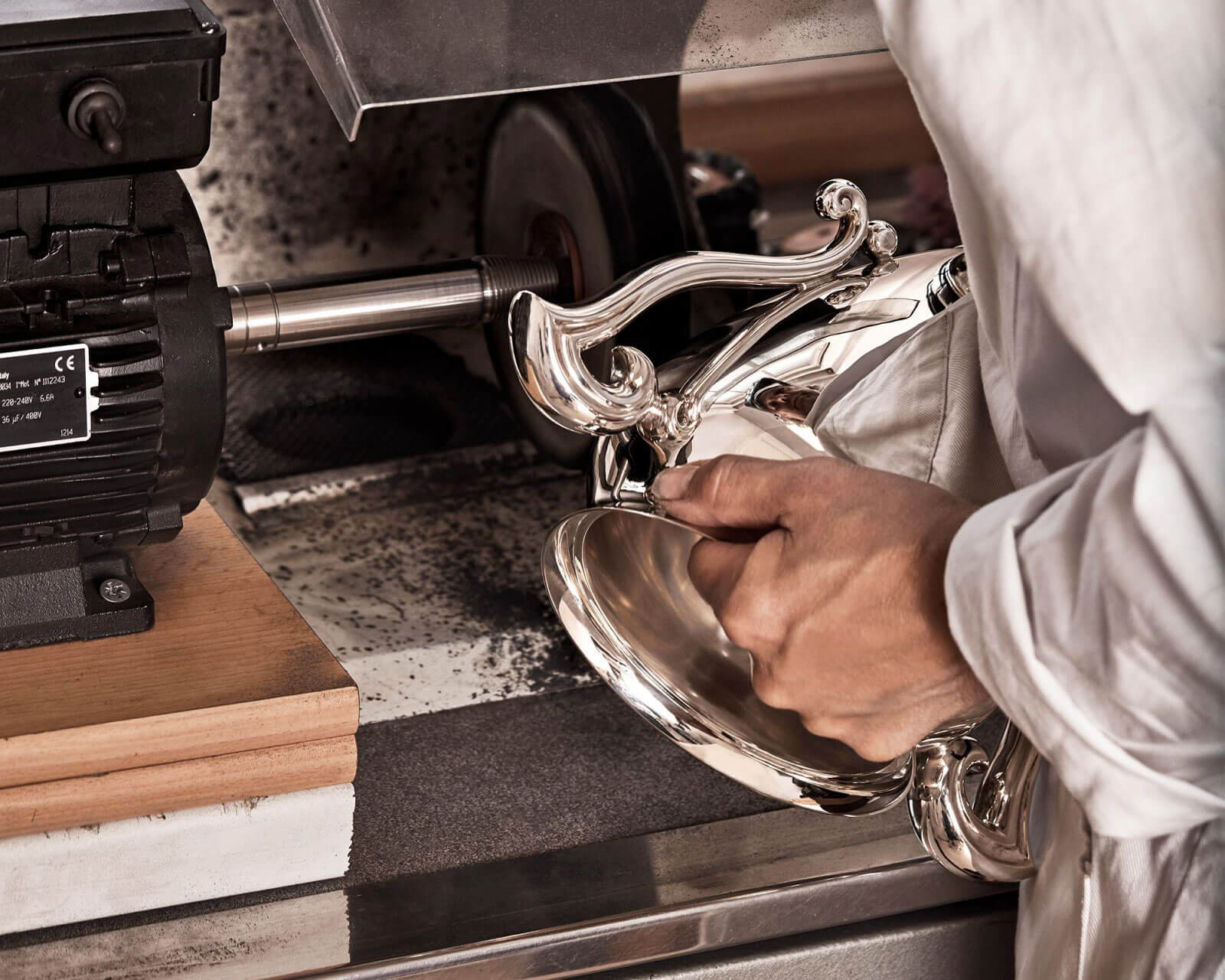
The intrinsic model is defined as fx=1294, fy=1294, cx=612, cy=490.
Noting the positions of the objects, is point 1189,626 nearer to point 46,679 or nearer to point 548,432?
point 46,679

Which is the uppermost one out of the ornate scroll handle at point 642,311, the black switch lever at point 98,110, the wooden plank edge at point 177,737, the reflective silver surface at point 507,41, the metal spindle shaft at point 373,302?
the reflective silver surface at point 507,41

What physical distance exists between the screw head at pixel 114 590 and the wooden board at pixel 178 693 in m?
0.02

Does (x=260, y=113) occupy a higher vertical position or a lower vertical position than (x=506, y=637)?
higher

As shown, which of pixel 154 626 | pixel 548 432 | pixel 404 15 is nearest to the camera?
pixel 404 15

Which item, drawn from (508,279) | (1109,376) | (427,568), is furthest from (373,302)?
(1109,376)

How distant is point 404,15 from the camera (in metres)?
0.55

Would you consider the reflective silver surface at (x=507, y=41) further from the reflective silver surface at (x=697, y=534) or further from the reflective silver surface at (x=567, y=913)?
the reflective silver surface at (x=567, y=913)

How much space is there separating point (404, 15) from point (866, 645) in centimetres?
33

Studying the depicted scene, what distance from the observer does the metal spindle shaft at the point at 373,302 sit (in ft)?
2.72

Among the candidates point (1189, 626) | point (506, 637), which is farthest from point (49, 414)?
point (1189, 626)

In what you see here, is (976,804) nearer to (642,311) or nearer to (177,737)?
(642,311)

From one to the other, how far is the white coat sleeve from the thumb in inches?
3.2

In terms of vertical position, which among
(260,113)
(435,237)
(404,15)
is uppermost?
(404,15)

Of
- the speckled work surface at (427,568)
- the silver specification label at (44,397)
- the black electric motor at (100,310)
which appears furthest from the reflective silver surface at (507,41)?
the speckled work surface at (427,568)
